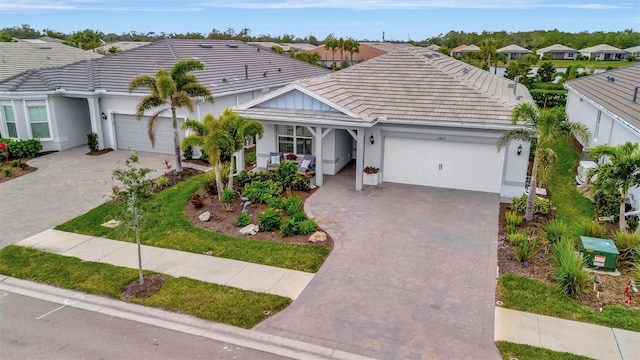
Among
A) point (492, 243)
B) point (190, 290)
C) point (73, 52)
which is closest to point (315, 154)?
point (492, 243)

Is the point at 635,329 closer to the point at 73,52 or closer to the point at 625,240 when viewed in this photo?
the point at 625,240

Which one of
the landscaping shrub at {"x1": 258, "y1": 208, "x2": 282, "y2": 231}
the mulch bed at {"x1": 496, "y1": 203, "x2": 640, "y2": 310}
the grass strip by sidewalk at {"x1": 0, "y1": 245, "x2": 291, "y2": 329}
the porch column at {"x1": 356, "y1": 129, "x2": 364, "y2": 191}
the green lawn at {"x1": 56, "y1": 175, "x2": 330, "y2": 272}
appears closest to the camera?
the grass strip by sidewalk at {"x1": 0, "y1": 245, "x2": 291, "y2": 329}

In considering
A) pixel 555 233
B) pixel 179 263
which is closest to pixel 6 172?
pixel 179 263

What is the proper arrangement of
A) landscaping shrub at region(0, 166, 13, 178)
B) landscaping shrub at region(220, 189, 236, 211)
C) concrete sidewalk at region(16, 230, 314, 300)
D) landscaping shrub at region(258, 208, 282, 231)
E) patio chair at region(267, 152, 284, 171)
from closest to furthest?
concrete sidewalk at region(16, 230, 314, 300) → landscaping shrub at region(258, 208, 282, 231) → landscaping shrub at region(220, 189, 236, 211) → patio chair at region(267, 152, 284, 171) → landscaping shrub at region(0, 166, 13, 178)

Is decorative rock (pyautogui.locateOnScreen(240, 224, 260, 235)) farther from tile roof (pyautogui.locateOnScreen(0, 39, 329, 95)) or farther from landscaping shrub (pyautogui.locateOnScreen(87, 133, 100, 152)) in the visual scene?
landscaping shrub (pyautogui.locateOnScreen(87, 133, 100, 152))

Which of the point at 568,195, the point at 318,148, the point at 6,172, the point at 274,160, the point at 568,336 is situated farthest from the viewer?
the point at 6,172

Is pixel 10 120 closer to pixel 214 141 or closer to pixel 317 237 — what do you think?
pixel 214 141

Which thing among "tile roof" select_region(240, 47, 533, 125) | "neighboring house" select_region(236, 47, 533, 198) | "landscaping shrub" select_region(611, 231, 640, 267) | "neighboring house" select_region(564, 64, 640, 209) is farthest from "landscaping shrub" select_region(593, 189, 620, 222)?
"tile roof" select_region(240, 47, 533, 125)
